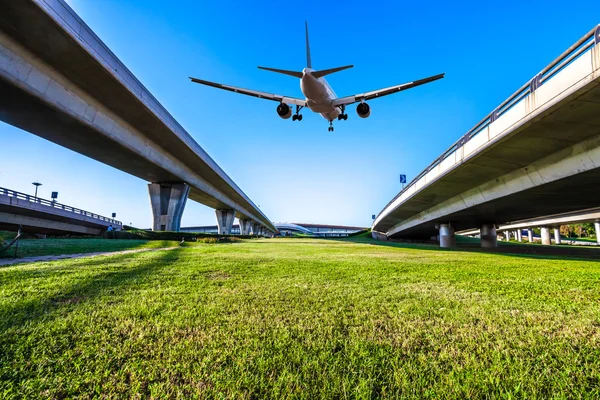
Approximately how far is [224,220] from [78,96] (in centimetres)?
5055

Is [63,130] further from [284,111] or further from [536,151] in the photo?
[536,151]

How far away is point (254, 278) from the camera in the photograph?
701 cm

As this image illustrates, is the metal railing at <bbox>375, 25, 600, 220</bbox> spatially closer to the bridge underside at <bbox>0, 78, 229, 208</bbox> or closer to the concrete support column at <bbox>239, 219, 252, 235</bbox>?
the bridge underside at <bbox>0, 78, 229, 208</bbox>

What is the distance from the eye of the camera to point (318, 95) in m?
24.5

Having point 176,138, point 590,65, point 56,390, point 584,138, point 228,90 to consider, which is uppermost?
point 228,90

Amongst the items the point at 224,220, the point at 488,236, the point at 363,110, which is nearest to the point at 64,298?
the point at 363,110

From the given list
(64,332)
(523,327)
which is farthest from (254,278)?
(523,327)

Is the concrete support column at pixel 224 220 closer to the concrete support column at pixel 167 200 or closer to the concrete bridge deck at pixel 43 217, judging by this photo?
the concrete bridge deck at pixel 43 217

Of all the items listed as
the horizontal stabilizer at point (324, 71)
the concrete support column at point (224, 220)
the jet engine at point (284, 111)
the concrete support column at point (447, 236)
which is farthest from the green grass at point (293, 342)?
the concrete support column at point (224, 220)

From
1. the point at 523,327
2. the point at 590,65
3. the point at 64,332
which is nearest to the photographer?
the point at 64,332

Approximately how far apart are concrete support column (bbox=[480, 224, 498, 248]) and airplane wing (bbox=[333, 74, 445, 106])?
23.2 metres

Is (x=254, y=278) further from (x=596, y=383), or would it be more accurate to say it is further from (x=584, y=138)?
(x=584, y=138)

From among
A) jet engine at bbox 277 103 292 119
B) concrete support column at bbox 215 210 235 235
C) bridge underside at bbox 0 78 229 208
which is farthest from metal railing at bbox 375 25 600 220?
concrete support column at bbox 215 210 235 235

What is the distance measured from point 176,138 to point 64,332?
101 ft
